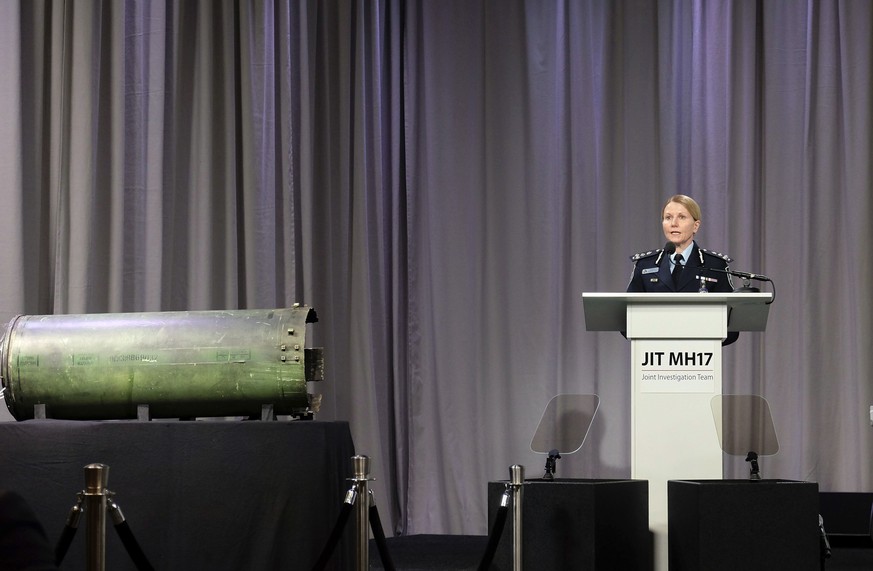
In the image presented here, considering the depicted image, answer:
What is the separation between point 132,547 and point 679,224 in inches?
114

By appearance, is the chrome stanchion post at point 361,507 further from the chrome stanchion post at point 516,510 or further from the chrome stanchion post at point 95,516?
the chrome stanchion post at point 95,516

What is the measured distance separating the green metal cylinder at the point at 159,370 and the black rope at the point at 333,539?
46 cm

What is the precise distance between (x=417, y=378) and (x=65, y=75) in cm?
268

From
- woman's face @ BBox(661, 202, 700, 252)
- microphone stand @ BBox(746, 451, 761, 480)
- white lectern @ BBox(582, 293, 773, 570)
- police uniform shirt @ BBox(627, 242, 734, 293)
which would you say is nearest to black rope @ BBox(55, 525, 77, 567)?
white lectern @ BBox(582, 293, 773, 570)

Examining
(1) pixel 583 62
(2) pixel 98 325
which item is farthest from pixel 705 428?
(1) pixel 583 62

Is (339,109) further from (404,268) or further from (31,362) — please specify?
(31,362)

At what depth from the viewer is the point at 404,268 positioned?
6781 mm

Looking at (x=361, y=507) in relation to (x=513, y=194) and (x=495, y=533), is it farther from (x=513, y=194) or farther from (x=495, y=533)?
(x=513, y=194)

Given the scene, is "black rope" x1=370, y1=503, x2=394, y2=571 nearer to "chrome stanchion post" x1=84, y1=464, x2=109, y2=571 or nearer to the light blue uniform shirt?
"chrome stanchion post" x1=84, y1=464, x2=109, y2=571

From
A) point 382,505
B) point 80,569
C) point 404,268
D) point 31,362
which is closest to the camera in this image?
point 80,569

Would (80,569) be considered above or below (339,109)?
below

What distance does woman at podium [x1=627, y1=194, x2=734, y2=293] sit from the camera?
15.4 feet

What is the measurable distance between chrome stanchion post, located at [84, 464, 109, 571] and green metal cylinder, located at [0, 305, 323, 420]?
637 millimetres

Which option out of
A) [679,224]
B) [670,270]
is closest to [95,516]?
[670,270]
